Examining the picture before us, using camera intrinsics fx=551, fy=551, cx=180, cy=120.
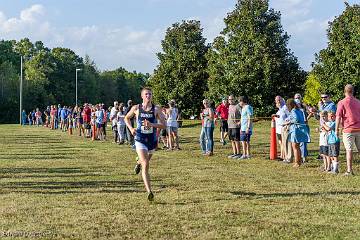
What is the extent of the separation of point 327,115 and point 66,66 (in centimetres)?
8513

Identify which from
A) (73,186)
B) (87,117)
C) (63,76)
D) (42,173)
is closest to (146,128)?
(73,186)

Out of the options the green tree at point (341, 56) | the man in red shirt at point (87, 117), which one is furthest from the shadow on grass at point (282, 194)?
the green tree at point (341, 56)

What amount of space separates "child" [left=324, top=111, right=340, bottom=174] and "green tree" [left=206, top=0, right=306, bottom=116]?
3286 cm

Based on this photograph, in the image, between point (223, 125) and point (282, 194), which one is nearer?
point (282, 194)

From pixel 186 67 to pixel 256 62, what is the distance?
30.9ft

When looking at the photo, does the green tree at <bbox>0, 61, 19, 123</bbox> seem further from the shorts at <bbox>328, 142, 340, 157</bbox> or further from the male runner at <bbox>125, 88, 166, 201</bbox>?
the male runner at <bbox>125, 88, 166, 201</bbox>

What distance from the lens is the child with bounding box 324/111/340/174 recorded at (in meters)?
13.2

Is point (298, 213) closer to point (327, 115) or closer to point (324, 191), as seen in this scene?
point (324, 191)

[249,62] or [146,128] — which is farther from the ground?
[249,62]

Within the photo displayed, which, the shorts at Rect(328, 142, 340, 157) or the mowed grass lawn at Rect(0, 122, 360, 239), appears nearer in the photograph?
the mowed grass lawn at Rect(0, 122, 360, 239)

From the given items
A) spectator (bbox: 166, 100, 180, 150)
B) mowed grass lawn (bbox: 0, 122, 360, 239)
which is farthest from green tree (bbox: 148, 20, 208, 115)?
mowed grass lawn (bbox: 0, 122, 360, 239)

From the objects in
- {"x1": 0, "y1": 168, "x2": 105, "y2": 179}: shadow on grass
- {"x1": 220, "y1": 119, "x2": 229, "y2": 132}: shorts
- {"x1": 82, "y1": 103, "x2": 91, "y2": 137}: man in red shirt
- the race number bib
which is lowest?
{"x1": 0, "y1": 168, "x2": 105, "y2": 179}: shadow on grass

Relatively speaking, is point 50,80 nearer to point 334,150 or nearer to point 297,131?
point 297,131

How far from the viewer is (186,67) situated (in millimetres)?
54250
